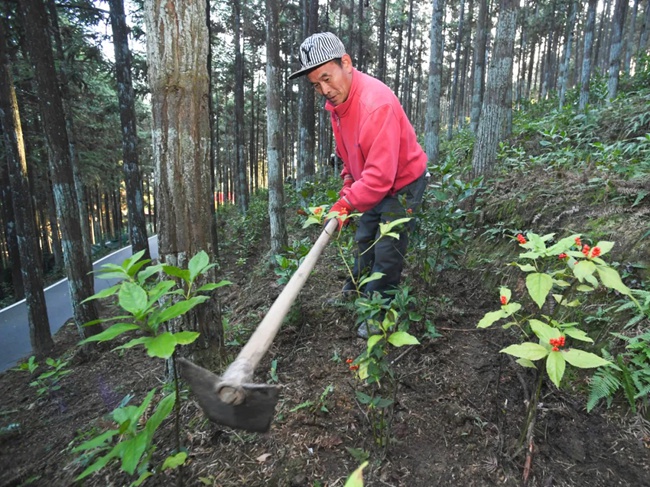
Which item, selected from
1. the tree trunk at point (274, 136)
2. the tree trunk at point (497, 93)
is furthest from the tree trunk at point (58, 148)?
the tree trunk at point (497, 93)

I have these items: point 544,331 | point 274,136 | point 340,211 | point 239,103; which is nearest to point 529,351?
point 544,331

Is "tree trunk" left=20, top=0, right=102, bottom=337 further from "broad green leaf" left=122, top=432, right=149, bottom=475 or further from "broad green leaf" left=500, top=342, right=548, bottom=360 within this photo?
"broad green leaf" left=500, top=342, right=548, bottom=360

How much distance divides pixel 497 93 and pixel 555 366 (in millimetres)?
6222

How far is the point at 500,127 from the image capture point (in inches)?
247

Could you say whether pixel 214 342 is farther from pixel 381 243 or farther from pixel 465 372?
pixel 465 372

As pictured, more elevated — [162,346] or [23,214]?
[162,346]

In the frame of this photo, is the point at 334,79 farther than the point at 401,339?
Yes

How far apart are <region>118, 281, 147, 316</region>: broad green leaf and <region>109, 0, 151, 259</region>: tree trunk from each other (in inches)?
350

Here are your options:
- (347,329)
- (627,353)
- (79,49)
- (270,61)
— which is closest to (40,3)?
(270,61)

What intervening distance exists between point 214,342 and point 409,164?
2229 mm

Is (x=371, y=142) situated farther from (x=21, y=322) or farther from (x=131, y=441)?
(x=21, y=322)

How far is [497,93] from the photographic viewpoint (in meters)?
6.34

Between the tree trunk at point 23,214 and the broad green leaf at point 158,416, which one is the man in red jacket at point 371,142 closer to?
the broad green leaf at point 158,416

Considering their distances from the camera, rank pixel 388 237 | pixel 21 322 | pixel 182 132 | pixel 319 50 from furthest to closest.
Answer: pixel 21 322 → pixel 388 237 → pixel 319 50 → pixel 182 132
